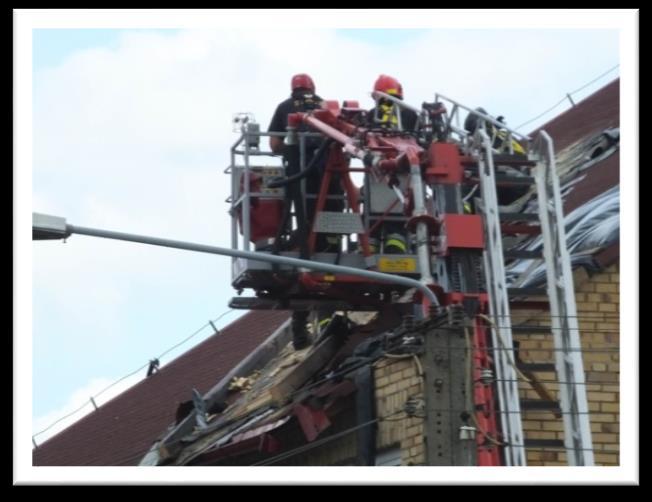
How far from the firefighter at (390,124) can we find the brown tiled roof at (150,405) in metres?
3.91

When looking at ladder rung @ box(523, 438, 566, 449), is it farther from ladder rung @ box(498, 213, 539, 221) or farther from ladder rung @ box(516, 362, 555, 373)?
ladder rung @ box(498, 213, 539, 221)

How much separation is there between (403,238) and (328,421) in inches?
103

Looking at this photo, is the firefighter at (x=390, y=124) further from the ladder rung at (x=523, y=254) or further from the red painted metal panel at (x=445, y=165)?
the ladder rung at (x=523, y=254)

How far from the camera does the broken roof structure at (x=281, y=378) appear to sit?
17.3 metres

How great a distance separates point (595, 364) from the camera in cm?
1644

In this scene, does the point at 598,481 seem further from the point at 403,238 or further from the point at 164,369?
the point at 164,369

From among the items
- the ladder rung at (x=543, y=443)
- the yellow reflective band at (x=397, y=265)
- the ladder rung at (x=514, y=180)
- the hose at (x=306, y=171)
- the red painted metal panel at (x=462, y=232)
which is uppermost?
the hose at (x=306, y=171)

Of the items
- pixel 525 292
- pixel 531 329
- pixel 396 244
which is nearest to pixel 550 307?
pixel 531 329

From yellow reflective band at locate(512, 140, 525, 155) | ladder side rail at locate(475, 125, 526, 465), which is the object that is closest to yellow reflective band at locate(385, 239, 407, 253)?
yellow reflective band at locate(512, 140, 525, 155)

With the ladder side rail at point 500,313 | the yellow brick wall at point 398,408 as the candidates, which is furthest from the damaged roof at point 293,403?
the ladder side rail at point 500,313

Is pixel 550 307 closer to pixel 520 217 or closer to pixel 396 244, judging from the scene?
pixel 520 217

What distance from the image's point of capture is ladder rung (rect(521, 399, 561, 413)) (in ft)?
49.3

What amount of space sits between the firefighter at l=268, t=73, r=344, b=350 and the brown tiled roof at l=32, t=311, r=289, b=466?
12.2 feet

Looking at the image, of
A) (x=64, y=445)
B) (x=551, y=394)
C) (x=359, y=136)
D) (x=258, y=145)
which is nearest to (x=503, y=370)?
(x=551, y=394)
